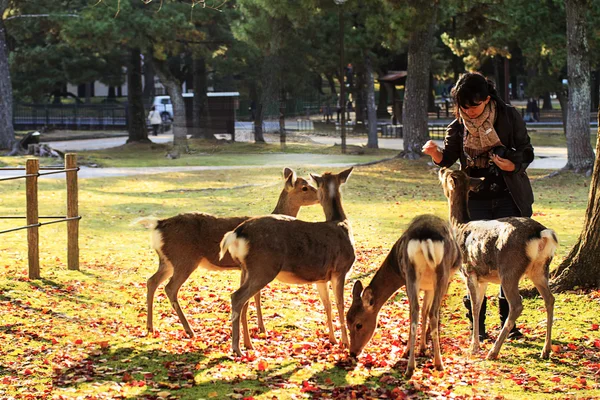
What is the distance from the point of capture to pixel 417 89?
2694 centimetres

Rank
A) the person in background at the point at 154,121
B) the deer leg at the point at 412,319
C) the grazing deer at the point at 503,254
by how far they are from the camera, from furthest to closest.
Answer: the person in background at the point at 154,121, the grazing deer at the point at 503,254, the deer leg at the point at 412,319

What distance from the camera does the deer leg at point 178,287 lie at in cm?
832

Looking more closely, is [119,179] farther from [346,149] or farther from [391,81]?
[391,81]

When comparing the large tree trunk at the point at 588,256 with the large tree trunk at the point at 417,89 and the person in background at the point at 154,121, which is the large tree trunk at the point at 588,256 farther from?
the person in background at the point at 154,121

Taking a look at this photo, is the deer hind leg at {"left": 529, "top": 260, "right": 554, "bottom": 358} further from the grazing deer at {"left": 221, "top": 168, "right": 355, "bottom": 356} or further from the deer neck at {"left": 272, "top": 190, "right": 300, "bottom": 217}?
the deer neck at {"left": 272, "top": 190, "right": 300, "bottom": 217}

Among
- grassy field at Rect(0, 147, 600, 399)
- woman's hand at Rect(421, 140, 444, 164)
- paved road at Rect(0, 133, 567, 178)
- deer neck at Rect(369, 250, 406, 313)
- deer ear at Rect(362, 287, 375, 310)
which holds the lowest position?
grassy field at Rect(0, 147, 600, 399)

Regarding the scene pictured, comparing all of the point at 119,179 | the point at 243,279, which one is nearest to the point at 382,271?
the point at 243,279

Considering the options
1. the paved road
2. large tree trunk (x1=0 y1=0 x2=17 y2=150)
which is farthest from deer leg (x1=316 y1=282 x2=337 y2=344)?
large tree trunk (x1=0 y1=0 x2=17 y2=150)

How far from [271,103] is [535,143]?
11.3m

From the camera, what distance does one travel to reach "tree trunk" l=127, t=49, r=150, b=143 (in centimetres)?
3953

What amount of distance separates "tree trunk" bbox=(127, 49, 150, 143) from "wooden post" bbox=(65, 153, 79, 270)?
28.1 m

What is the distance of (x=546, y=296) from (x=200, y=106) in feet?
117

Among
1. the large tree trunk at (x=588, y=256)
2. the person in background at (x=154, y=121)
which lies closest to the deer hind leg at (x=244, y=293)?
the large tree trunk at (x=588, y=256)

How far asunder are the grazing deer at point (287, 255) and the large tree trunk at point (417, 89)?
58.3 feet
